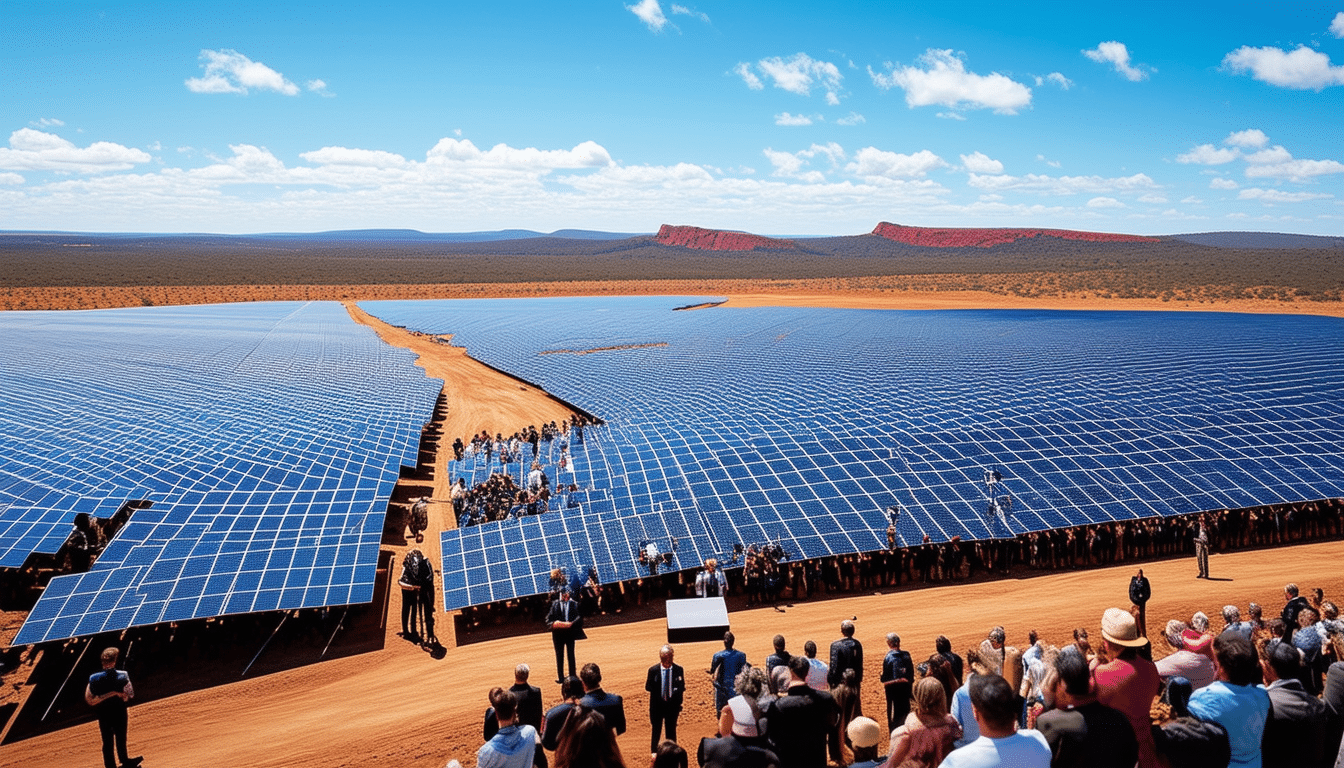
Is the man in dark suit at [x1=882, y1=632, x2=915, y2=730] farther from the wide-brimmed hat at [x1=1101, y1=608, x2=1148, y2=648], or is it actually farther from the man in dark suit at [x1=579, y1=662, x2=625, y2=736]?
the man in dark suit at [x1=579, y1=662, x2=625, y2=736]

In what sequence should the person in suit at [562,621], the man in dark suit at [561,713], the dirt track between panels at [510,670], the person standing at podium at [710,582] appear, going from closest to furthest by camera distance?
the man in dark suit at [561,713], the dirt track between panels at [510,670], the person in suit at [562,621], the person standing at podium at [710,582]

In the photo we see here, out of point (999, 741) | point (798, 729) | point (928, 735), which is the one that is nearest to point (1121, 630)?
point (928, 735)

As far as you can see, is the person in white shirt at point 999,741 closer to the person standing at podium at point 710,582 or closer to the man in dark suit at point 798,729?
the man in dark suit at point 798,729

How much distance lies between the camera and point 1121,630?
266 inches

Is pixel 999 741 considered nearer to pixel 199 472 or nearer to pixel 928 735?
pixel 928 735

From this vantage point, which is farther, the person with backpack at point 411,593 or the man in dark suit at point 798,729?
the person with backpack at point 411,593

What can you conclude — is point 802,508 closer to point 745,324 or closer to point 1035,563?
point 1035,563

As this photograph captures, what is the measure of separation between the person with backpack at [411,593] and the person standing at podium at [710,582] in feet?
21.7

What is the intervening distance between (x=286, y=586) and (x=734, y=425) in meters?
16.4

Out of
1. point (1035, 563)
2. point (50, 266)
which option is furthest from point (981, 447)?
point (50, 266)

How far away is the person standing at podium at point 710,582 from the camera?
18250 millimetres

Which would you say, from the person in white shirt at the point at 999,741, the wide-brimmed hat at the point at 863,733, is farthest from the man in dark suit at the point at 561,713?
the person in white shirt at the point at 999,741

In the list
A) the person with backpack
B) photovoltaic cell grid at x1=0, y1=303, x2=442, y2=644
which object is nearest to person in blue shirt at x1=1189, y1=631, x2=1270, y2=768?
the person with backpack

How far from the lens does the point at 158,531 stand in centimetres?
1848
